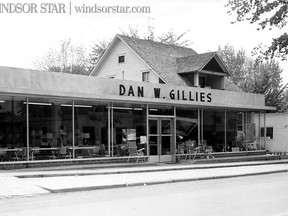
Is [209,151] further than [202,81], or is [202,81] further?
[202,81]

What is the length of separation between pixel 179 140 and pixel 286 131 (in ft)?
45.6

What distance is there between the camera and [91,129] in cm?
2098

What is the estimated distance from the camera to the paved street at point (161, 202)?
9617mm

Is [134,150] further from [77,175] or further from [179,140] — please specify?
[77,175]

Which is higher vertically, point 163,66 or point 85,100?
point 163,66

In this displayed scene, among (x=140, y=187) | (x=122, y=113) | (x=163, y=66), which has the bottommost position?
(x=140, y=187)

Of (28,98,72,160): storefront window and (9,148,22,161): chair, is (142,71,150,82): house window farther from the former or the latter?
(9,148,22,161): chair

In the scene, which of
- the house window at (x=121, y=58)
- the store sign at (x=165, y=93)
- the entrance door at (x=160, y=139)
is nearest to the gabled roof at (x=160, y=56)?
the house window at (x=121, y=58)

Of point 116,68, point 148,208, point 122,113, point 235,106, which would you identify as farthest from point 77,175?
point 116,68

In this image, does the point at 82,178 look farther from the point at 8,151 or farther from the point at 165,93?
the point at 165,93

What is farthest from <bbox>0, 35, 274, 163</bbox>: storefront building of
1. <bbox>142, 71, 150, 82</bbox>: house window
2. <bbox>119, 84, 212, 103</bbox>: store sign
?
<bbox>142, 71, 150, 82</bbox>: house window

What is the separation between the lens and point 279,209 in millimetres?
9945

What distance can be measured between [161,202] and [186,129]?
14429 millimetres

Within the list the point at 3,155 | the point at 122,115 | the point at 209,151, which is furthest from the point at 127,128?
the point at 3,155
